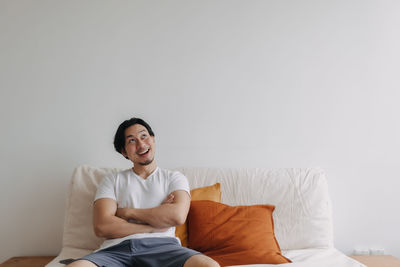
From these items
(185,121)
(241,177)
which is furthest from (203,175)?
(185,121)

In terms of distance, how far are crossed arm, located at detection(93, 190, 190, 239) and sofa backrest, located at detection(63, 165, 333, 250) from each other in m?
0.32

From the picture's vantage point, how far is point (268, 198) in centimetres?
220

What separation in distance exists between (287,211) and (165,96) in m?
1.09

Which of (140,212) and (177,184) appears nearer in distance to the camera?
(140,212)

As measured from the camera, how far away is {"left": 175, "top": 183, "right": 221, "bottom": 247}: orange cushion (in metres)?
2.04

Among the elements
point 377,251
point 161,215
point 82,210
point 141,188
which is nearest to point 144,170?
point 141,188

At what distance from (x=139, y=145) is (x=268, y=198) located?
83 cm

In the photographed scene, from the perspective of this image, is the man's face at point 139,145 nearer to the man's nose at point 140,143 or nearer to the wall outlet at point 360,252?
the man's nose at point 140,143

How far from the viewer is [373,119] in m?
2.55

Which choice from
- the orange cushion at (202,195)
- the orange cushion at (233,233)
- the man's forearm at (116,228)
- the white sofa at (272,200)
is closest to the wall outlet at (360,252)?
the white sofa at (272,200)

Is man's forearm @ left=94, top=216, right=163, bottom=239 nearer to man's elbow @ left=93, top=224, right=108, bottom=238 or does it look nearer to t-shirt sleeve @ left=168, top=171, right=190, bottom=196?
man's elbow @ left=93, top=224, right=108, bottom=238

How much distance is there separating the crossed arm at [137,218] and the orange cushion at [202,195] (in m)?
0.19

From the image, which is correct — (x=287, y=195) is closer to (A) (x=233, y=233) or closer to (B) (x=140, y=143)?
(A) (x=233, y=233)

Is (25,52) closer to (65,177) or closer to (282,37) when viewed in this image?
(65,177)
